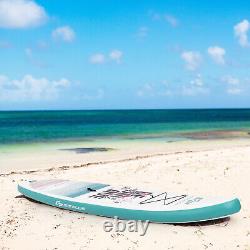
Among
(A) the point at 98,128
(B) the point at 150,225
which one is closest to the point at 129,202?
(B) the point at 150,225

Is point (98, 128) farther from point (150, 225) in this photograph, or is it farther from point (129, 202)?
point (150, 225)

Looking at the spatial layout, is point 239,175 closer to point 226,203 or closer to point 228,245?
point 226,203

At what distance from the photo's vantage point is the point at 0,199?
10531mm

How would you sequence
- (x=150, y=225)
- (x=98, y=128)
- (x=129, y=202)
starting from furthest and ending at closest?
(x=98, y=128) → (x=129, y=202) → (x=150, y=225)

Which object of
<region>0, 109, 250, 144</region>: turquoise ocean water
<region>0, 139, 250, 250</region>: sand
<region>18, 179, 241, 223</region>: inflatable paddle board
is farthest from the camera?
<region>0, 109, 250, 144</region>: turquoise ocean water

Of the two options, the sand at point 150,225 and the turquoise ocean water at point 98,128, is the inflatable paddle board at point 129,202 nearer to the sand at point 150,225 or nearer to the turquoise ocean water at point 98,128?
the sand at point 150,225

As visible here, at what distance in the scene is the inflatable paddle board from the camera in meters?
8.03

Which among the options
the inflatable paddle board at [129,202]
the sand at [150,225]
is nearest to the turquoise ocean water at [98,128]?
the sand at [150,225]

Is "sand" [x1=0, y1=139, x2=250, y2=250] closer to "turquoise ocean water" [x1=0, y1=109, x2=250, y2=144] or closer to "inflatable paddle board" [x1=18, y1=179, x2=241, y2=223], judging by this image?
"inflatable paddle board" [x1=18, y1=179, x2=241, y2=223]

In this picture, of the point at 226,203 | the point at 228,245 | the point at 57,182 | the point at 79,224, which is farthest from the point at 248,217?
the point at 57,182

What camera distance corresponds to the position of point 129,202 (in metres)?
8.67

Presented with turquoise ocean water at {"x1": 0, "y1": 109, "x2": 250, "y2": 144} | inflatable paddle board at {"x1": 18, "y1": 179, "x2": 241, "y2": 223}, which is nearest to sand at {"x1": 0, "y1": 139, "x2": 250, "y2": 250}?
inflatable paddle board at {"x1": 18, "y1": 179, "x2": 241, "y2": 223}

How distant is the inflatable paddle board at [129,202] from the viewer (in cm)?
803

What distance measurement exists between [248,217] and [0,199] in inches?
242
